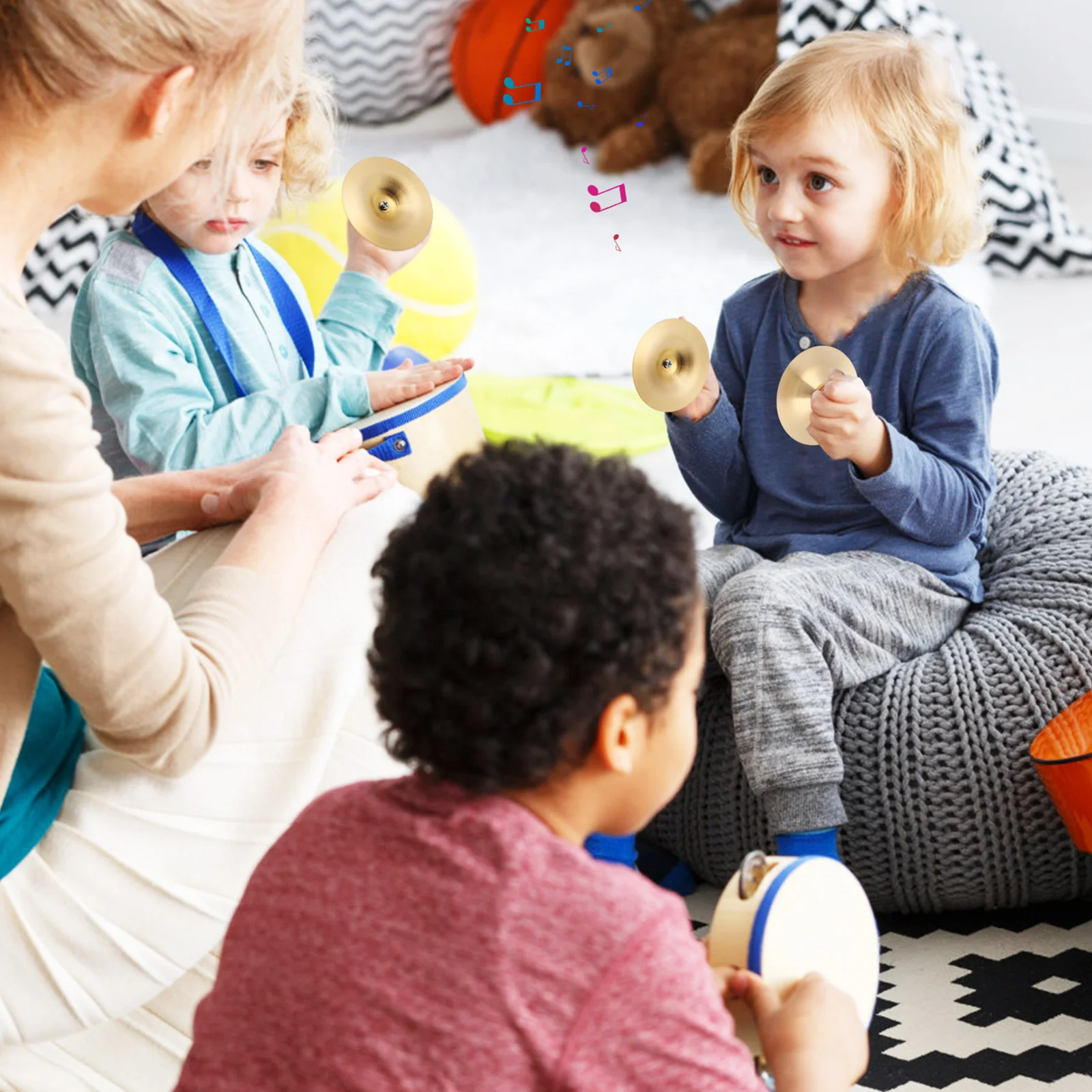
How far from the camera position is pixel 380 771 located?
932mm

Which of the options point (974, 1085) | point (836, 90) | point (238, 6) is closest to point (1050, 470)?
point (836, 90)

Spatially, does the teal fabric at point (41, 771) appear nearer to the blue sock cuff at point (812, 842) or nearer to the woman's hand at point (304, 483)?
the woman's hand at point (304, 483)

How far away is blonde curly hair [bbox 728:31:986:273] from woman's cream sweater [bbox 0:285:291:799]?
77 centimetres

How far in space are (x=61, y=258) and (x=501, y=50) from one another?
3.54ft

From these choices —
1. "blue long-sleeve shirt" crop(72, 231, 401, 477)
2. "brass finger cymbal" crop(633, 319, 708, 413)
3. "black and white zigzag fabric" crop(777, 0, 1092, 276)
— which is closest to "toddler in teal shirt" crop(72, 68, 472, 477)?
"blue long-sleeve shirt" crop(72, 231, 401, 477)

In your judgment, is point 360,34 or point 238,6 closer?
point 238,6

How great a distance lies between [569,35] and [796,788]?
2189mm

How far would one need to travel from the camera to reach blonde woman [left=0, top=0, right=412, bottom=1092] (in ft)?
2.48

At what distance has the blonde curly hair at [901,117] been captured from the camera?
1329 millimetres

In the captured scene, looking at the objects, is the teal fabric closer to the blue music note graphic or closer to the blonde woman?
the blonde woman

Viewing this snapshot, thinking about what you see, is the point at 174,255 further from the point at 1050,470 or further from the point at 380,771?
the point at 1050,470

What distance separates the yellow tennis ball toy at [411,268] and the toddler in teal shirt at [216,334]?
2.04 ft

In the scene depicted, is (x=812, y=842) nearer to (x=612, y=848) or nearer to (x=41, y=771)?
(x=612, y=848)

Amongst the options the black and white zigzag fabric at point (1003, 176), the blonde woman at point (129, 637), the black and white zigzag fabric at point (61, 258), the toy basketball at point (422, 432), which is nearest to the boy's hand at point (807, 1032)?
the blonde woman at point (129, 637)
